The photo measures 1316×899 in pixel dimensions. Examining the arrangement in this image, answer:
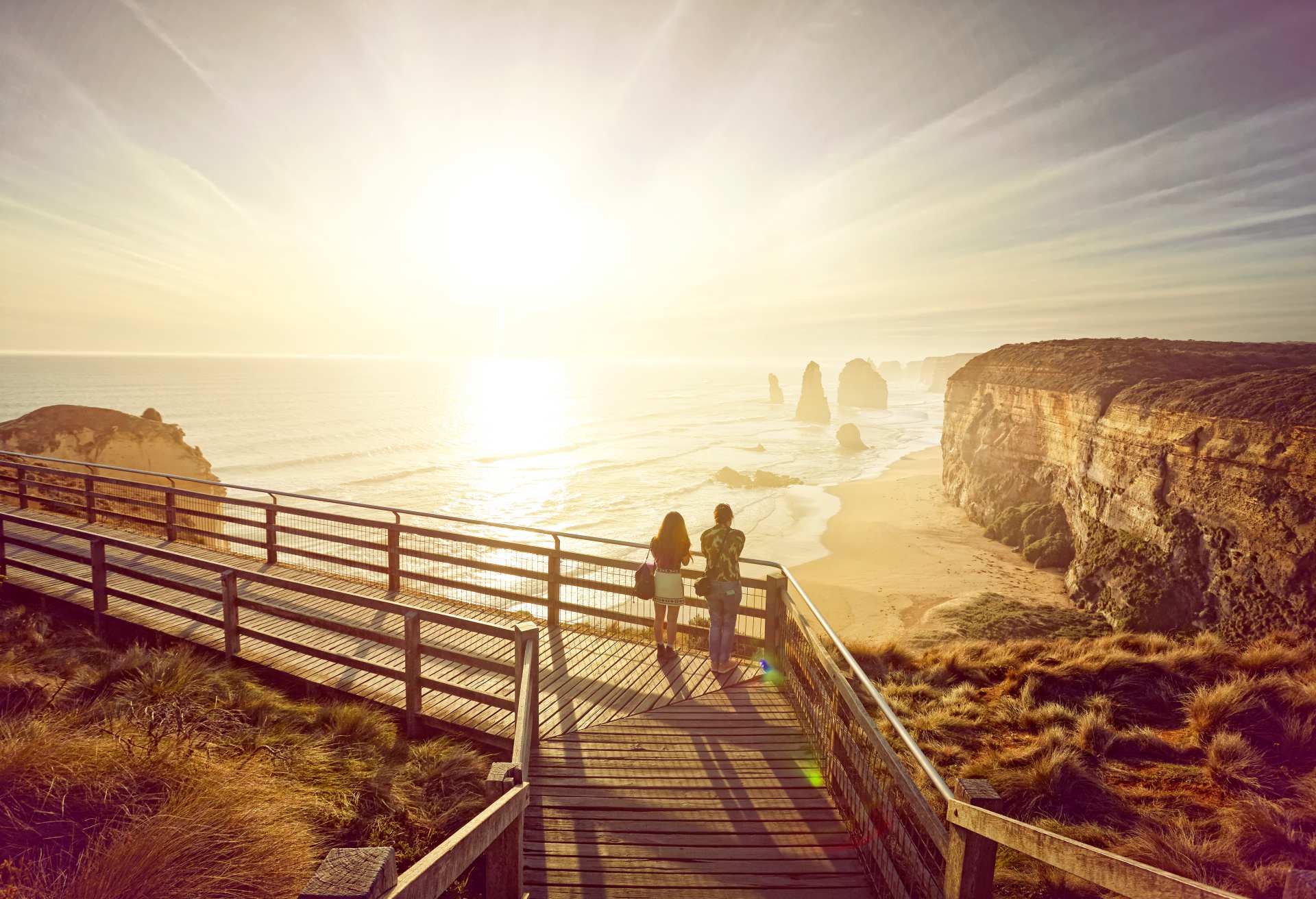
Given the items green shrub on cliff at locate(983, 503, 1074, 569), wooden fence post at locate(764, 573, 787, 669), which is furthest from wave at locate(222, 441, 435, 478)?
green shrub on cliff at locate(983, 503, 1074, 569)

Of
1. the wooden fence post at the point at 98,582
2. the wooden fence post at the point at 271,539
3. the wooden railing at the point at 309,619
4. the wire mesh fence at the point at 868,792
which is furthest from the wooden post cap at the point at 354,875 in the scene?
the wooden fence post at the point at 271,539

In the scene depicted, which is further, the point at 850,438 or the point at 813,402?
the point at 813,402

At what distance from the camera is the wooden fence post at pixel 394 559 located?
9.30m

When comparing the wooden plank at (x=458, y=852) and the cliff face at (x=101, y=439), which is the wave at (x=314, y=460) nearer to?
the cliff face at (x=101, y=439)

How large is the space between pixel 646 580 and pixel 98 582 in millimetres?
7447

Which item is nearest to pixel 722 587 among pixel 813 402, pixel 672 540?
pixel 672 540

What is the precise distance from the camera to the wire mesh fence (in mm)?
3506

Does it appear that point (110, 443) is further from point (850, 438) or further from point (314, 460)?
point (850, 438)

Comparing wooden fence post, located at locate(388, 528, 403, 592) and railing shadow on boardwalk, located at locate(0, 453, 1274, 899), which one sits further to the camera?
wooden fence post, located at locate(388, 528, 403, 592)

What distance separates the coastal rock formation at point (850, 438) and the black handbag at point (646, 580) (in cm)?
7547

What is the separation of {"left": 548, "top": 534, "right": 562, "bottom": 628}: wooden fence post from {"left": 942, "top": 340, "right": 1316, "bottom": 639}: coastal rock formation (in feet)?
68.9

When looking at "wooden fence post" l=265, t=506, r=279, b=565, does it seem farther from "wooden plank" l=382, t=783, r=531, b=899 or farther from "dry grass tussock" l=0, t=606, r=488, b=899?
"wooden plank" l=382, t=783, r=531, b=899

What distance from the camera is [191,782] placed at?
399 cm

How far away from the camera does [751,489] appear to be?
5138 cm
